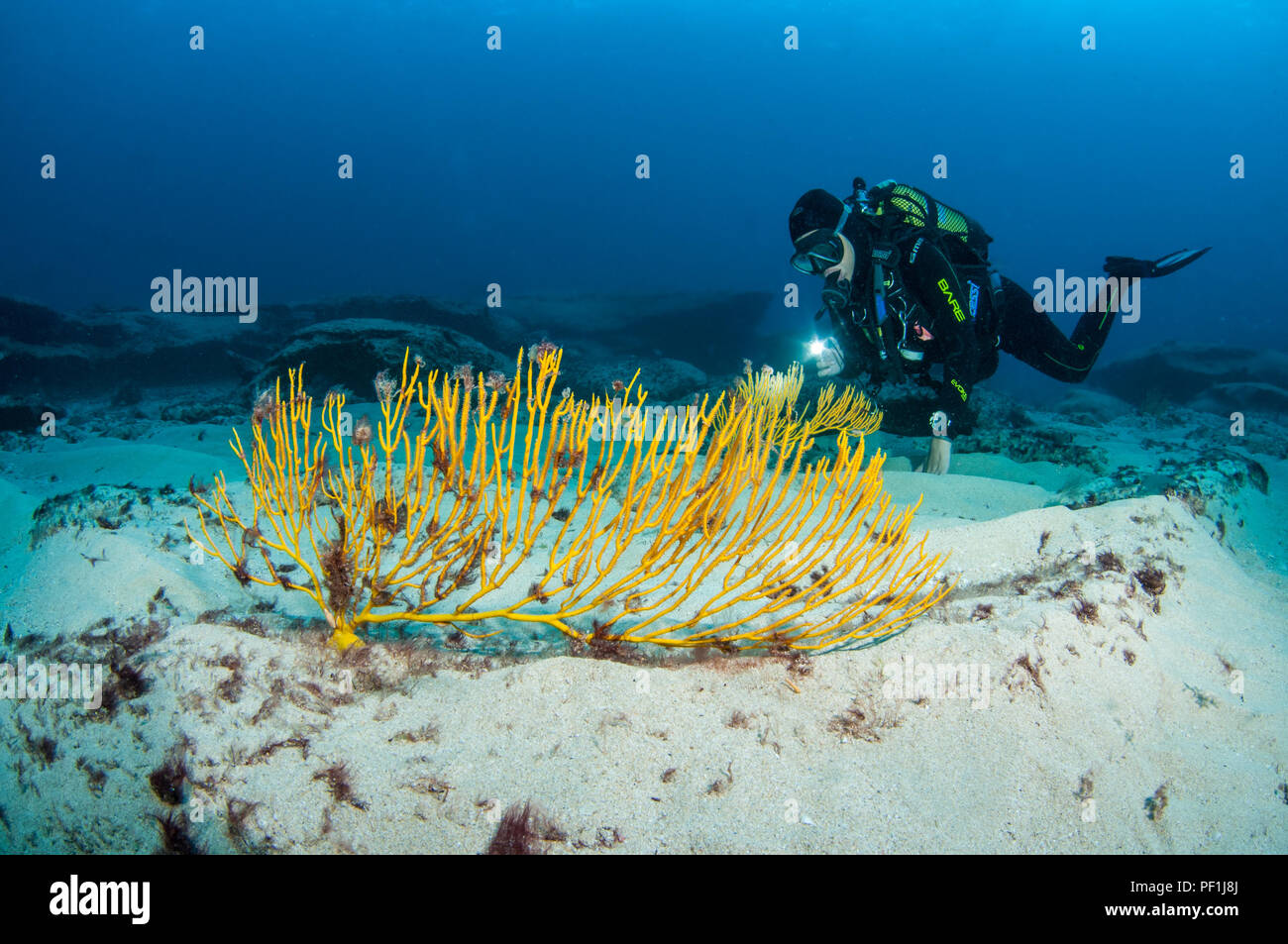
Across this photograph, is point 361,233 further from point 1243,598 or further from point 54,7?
point 1243,598

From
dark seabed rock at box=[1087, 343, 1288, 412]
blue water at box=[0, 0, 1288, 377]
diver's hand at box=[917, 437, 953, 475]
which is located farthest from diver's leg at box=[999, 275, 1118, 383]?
blue water at box=[0, 0, 1288, 377]

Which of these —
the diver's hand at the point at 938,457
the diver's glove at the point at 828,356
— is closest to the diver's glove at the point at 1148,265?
the diver's hand at the point at 938,457

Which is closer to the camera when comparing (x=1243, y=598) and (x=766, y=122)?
(x=1243, y=598)

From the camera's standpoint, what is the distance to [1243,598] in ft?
11.0

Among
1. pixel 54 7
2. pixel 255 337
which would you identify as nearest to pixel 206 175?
pixel 54 7

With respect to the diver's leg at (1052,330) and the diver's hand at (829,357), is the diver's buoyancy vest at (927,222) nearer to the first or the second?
the diver's leg at (1052,330)

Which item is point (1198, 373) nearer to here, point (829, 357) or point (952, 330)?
point (952, 330)

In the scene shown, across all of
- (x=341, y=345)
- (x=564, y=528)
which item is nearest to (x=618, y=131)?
(x=341, y=345)

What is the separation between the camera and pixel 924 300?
5.48 m

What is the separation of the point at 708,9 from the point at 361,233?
78.3m

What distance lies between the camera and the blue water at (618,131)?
94.4 m

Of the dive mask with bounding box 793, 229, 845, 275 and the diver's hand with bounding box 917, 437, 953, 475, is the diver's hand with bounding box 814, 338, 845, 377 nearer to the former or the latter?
the dive mask with bounding box 793, 229, 845, 275

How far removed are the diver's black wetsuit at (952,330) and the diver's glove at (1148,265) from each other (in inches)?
12.4

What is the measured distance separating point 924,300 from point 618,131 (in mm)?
133573
